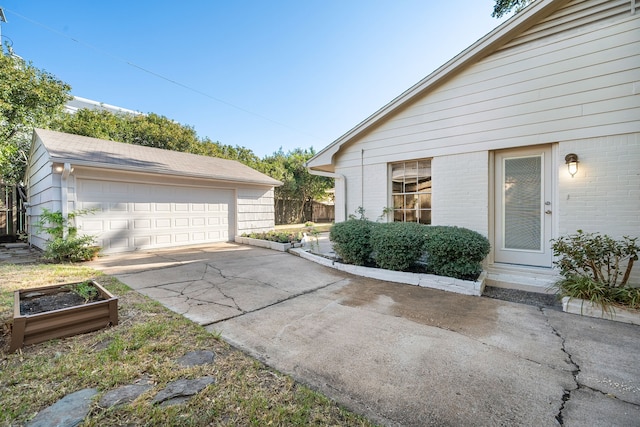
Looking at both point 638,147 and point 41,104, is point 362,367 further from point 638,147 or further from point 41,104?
point 41,104

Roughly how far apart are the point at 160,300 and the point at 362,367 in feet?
9.77

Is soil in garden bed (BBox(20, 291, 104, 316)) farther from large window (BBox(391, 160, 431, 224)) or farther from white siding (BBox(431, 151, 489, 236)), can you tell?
white siding (BBox(431, 151, 489, 236))

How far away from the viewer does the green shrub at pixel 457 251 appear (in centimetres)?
430

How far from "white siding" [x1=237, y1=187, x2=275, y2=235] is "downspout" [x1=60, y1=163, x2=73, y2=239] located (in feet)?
16.0

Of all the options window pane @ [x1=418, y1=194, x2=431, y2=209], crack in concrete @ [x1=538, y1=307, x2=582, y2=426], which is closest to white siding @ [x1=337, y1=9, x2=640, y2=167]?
window pane @ [x1=418, y1=194, x2=431, y2=209]

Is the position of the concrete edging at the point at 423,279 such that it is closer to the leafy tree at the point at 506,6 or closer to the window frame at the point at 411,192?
the window frame at the point at 411,192

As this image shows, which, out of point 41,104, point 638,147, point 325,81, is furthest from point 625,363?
point 41,104

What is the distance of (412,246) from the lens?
4.80 meters

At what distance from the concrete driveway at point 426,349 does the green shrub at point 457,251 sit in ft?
1.47

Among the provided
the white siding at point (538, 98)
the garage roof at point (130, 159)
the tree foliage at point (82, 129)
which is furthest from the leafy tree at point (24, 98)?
the white siding at point (538, 98)

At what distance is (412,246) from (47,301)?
5.00 meters

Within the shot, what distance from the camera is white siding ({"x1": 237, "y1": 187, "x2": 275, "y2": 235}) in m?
10.6

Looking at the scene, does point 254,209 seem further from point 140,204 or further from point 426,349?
point 426,349

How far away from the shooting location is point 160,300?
3.78 meters
